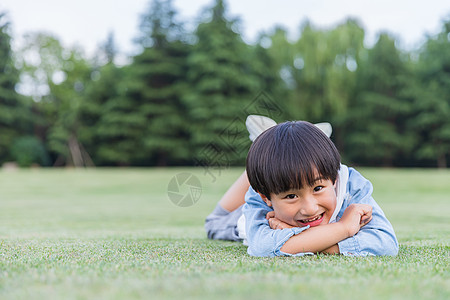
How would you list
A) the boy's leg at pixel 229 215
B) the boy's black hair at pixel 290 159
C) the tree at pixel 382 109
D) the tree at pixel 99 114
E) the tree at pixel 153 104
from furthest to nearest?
the tree at pixel 99 114
the tree at pixel 153 104
the tree at pixel 382 109
the boy's leg at pixel 229 215
the boy's black hair at pixel 290 159

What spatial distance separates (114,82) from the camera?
109 ft

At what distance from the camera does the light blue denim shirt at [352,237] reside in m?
2.29

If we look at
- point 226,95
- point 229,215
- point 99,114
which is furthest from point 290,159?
A: point 99,114

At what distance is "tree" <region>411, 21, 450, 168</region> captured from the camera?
93.3ft

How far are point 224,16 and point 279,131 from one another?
29.8m

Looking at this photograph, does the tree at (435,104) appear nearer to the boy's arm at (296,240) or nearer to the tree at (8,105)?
the tree at (8,105)

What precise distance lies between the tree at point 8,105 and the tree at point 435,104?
27.7m

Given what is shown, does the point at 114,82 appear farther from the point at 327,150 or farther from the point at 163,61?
the point at 327,150

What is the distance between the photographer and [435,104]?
2842 cm

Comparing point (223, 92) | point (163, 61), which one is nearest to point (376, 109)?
point (223, 92)

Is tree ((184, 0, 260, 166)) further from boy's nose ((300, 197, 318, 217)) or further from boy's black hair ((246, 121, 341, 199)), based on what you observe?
boy's nose ((300, 197, 318, 217))

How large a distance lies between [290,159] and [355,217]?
50 centimetres

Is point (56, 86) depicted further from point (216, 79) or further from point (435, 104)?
point (435, 104)

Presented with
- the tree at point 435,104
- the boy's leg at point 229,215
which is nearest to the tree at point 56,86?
the tree at point 435,104
